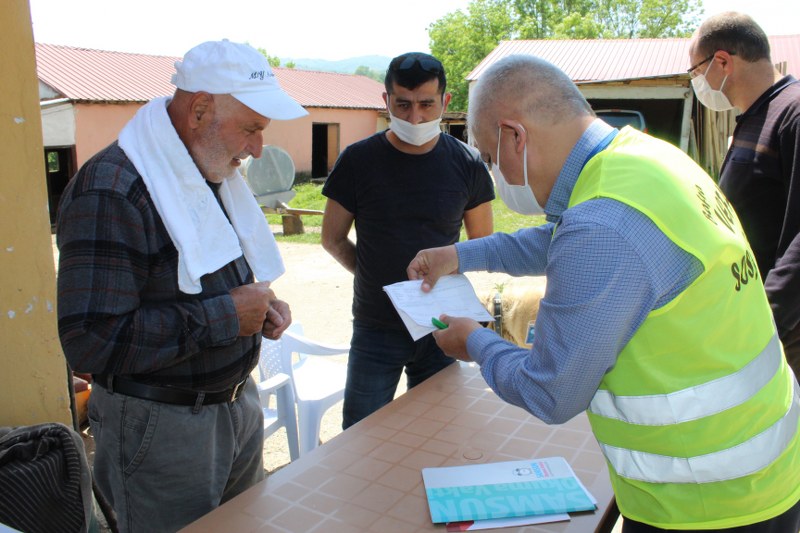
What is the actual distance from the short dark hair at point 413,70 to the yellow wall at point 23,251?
4.67ft

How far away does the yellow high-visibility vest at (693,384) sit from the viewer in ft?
4.08

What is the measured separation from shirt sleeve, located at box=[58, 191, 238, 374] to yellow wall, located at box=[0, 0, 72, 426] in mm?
762

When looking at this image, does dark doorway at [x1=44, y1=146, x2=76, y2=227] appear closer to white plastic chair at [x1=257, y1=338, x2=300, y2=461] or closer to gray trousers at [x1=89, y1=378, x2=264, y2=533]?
white plastic chair at [x1=257, y1=338, x2=300, y2=461]

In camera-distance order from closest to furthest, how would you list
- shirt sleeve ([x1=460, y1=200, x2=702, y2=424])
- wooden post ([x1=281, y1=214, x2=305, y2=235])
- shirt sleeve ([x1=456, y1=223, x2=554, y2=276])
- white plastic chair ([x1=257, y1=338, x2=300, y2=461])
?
shirt sleeve ([x1=460, y1=200, x2=702, y2=424])
shirt sleeve ([x1=456, y1=223, x2=554, y2=276])
white plastic chair ([x1=257, y1=338, x2=300, y2=461])
wooden post ([x1=281, y1=214, x2=305, y2=235])

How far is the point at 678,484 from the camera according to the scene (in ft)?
4.33

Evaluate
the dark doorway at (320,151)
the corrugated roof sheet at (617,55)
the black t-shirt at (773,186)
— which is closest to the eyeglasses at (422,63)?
the black t-shirt at (773,186)

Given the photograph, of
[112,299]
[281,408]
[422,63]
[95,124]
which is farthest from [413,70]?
[95,124]

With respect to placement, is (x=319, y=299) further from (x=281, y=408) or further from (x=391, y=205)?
(x=391, y=205)

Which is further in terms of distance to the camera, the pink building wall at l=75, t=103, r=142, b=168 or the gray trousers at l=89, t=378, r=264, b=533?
the pink building wall at l=75, t=103, r=142, b=168

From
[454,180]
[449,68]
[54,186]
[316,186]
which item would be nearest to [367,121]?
[316,186]

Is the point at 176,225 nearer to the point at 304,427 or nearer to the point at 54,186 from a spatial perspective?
the point at 304,427

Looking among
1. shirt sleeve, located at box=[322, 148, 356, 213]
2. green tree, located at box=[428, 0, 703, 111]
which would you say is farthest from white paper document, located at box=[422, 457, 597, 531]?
green tree, located at box=[428, 0, 703, 111]

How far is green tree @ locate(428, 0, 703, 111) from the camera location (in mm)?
40531

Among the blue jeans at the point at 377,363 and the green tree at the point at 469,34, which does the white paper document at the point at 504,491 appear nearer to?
the blue jeans at the point at 377,363
